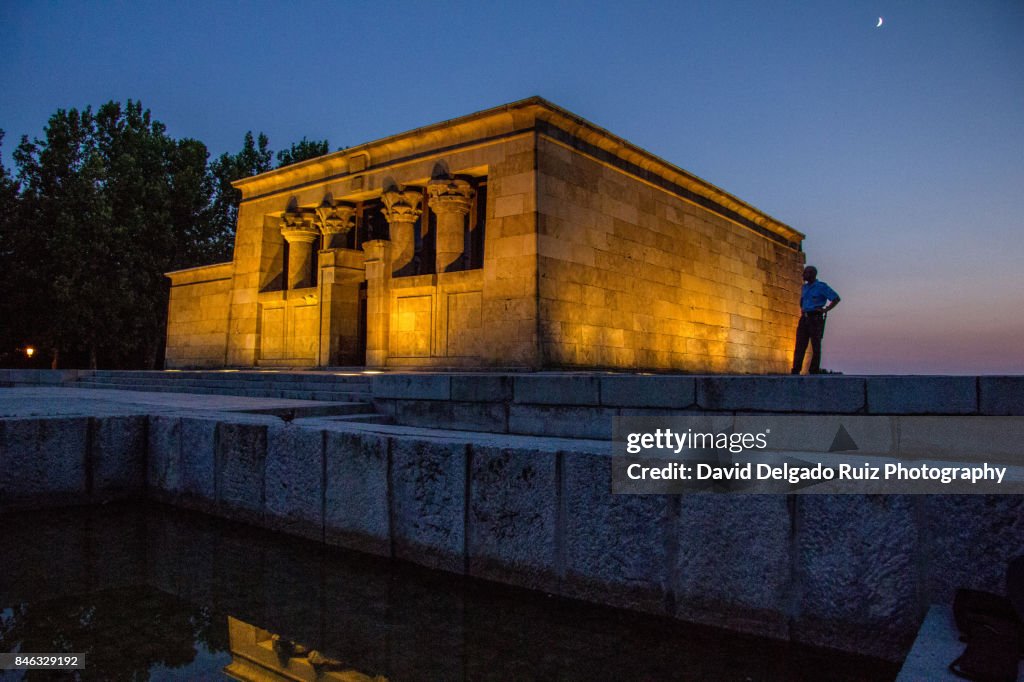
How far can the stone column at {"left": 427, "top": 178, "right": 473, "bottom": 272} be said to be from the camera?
13867 millimetres

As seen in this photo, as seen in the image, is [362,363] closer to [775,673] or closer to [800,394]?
[800,394]

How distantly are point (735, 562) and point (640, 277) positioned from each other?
1231cm

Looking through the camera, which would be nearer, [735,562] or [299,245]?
[735,562]

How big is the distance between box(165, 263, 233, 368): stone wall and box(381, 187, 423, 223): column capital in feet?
23.6

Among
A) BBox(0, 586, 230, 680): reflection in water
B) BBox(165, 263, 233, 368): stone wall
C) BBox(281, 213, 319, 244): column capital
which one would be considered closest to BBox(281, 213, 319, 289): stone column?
BBox(281, 213, 319, 244): column capital

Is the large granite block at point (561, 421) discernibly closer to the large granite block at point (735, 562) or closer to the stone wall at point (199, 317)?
the large granite block at point (735, 562)

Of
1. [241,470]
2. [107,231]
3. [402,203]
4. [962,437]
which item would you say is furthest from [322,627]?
[107,231]

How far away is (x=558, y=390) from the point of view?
6.85 m

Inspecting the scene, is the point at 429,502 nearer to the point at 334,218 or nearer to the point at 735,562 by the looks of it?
the point at 735,562

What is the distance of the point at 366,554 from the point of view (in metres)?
4.17

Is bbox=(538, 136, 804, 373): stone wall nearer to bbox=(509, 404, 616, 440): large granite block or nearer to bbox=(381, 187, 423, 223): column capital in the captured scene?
bbox=(381, 187, 423, 223): column capital

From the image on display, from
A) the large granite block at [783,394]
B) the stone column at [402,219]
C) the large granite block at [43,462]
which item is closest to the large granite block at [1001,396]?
the large granite block at [783,394]

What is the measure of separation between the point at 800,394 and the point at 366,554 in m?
3.75

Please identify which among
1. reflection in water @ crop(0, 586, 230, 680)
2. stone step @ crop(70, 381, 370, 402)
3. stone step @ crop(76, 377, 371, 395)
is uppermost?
stone step @ crop(76, 377, 371, 395)
